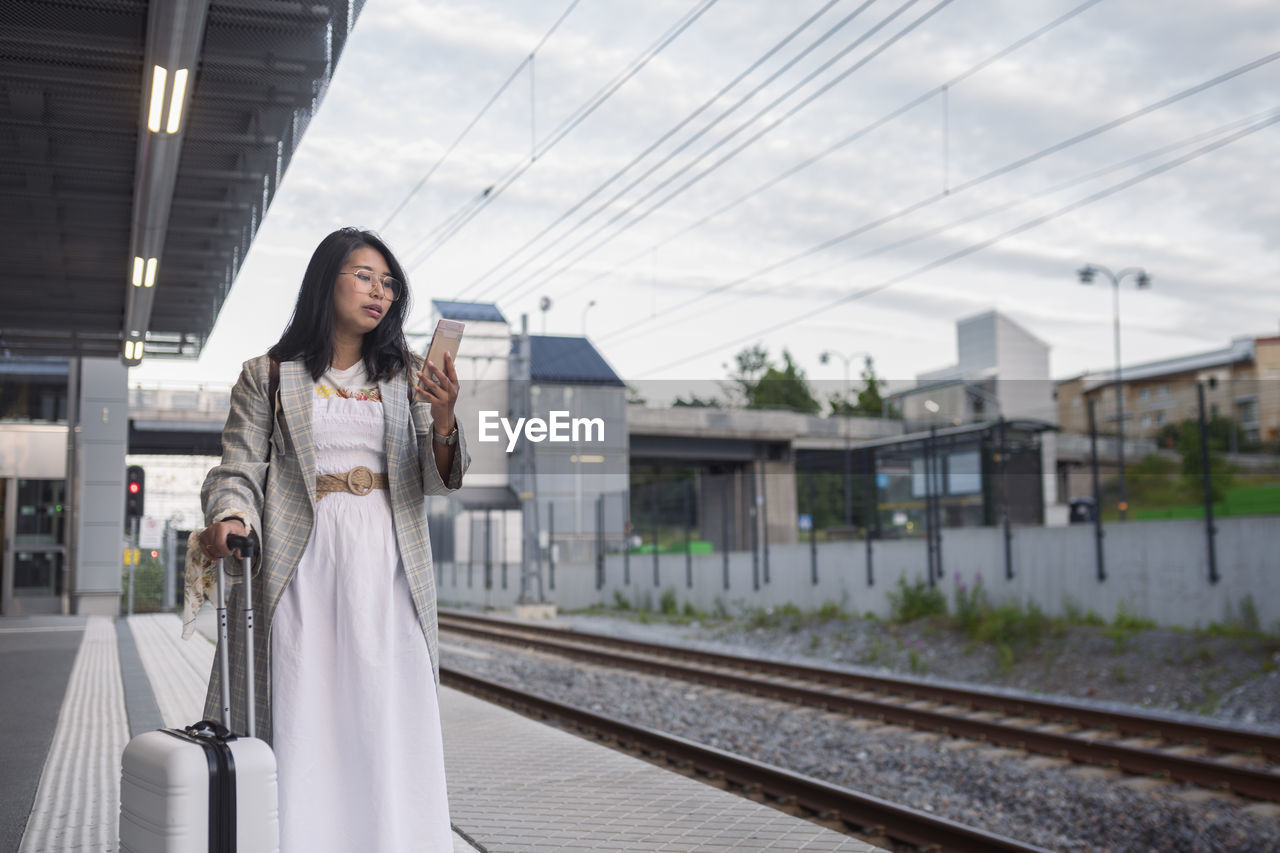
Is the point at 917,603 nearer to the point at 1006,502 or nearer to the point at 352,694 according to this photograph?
the point at 1006,502

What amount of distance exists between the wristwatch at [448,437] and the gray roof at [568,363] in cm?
4296

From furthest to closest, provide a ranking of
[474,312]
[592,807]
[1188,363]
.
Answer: [1188,363] → [474,312] → [592,807]

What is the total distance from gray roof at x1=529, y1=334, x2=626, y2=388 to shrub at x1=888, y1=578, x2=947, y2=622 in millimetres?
28809

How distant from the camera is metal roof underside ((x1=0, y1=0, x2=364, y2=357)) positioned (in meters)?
7.28

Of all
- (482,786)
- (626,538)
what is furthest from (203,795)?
(626,538)

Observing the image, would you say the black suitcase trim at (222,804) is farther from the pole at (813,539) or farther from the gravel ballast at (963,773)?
the pole at (813,539)

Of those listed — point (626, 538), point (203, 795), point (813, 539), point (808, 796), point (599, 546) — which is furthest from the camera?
point (599, 546)

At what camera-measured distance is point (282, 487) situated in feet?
9.02

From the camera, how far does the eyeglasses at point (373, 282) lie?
2.93m

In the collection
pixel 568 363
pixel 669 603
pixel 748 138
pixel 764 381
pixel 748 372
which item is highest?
pixel 748 372

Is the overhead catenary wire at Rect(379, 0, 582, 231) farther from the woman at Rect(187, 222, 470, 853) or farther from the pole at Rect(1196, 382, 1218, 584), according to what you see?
the woman at Rect(187, 222, 470, 853)

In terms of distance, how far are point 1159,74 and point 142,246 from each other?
11.1 meters

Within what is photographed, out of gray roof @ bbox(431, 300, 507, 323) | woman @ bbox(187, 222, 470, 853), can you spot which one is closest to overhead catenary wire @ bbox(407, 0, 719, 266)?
woman @ bbox(187, 222, 470, 853)

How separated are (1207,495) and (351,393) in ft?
43.5
